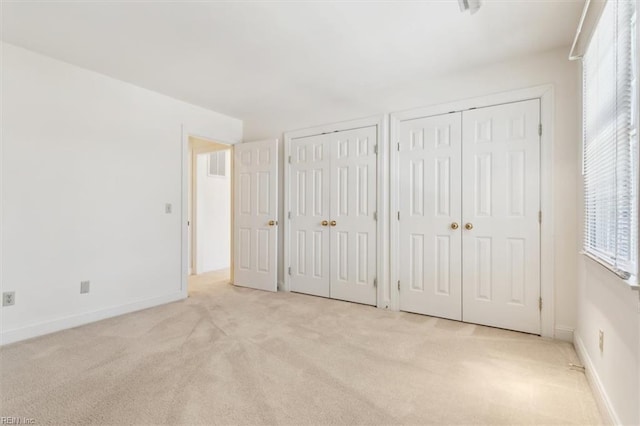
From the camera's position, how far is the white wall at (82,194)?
269cm

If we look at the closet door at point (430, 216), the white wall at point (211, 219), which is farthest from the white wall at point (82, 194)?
the closet door at point (430, 216)

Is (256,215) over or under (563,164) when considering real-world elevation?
under

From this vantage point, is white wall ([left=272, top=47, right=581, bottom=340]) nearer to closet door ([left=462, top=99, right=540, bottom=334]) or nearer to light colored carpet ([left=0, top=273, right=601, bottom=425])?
closet door ([left=462, top=99, right=540, bottom=334])

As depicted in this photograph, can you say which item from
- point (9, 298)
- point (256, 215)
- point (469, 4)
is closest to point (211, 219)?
point (256, 215)

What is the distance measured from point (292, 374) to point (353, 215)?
81.9 inches

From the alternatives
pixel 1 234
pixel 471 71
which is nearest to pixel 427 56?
pixel 471 71

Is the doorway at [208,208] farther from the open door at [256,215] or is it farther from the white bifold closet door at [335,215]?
the white bifold closet door at [335,215]

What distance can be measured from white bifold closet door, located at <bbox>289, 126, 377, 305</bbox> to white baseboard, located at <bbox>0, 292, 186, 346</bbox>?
1.69m

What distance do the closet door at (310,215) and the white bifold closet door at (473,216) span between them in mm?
993

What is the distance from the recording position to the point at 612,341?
5.21ft

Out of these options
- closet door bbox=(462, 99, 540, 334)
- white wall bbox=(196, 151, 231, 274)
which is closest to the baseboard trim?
closet door bbox=(462, 99, 540, 334)

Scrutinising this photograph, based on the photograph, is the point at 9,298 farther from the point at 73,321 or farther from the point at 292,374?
the point at 292,374

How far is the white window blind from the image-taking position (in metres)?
1.31

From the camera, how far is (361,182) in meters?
3.75
